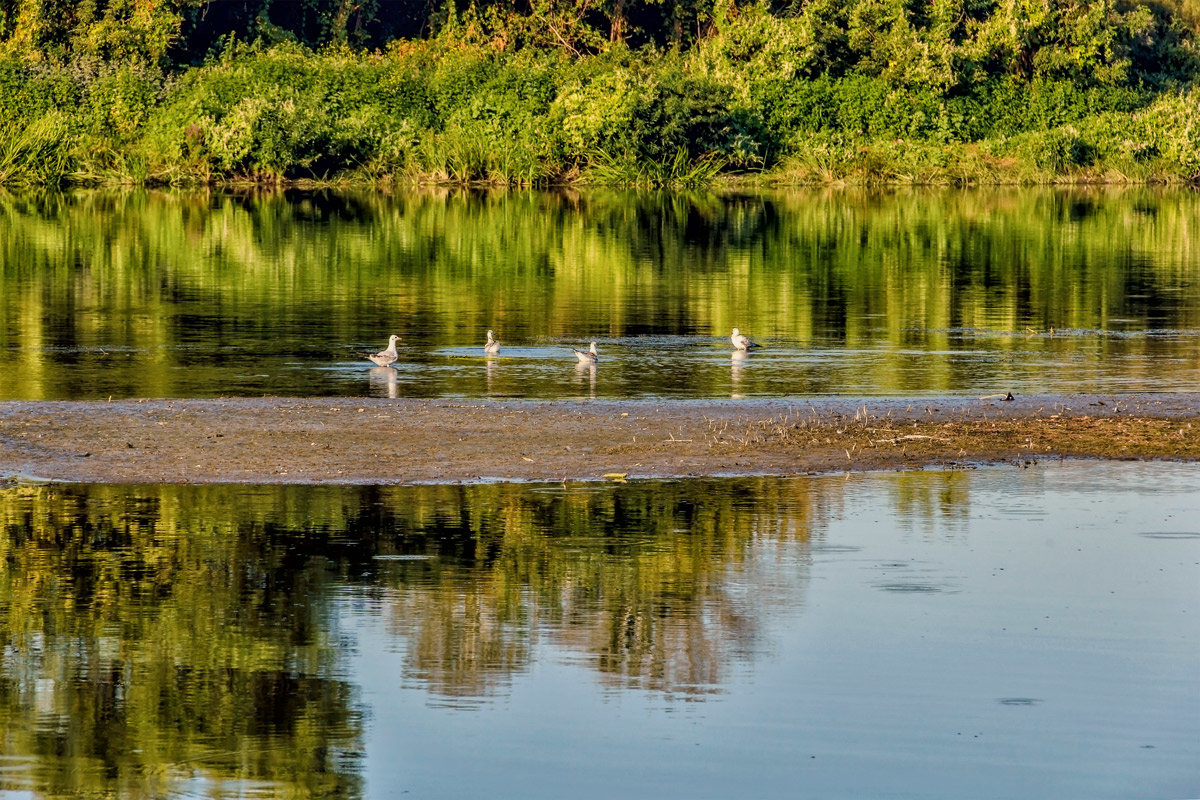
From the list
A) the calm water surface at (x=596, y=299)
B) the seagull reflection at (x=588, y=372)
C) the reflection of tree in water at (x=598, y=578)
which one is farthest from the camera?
the calm water surface at (x=596, y=299)

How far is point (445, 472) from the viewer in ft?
42.5

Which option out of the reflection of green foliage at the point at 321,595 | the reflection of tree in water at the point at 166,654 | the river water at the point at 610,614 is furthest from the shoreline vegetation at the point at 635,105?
the reflection of tree in water at the point at 166,654

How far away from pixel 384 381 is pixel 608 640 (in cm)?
923

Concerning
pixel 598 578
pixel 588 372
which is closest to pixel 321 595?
pixel 598 578

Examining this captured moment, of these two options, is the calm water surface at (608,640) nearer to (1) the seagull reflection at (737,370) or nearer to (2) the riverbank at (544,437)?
(2) the riverbank at (544,437)

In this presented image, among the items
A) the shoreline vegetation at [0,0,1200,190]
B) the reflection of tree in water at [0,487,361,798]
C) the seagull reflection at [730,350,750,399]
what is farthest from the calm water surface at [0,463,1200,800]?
the shoreline vegetation at [0,0,1200,190]

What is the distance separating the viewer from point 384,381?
18094mm

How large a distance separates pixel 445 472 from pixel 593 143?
45620mm

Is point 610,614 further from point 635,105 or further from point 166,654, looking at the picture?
point 635,105

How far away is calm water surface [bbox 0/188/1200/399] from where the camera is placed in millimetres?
18516

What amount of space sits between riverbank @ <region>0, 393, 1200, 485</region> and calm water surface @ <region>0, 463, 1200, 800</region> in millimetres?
549

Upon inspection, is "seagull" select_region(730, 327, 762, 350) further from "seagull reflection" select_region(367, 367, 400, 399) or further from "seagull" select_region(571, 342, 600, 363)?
"seagull reflection" select_region(367, 367, 400, 399)

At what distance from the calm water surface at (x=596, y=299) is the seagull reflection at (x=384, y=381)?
2.0 inches

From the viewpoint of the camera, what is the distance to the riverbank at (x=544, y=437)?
42.9 ft
